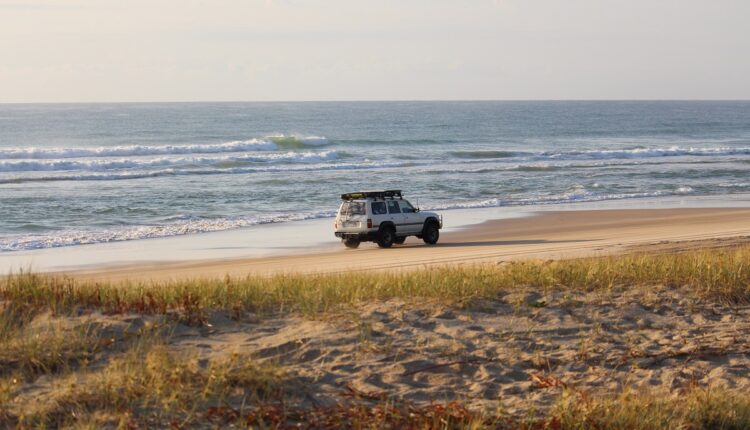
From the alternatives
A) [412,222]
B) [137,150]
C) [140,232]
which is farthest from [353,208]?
[137,150]

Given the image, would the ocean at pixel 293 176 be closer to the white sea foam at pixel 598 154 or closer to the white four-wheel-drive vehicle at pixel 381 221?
the white sea foam at pixel 598 154

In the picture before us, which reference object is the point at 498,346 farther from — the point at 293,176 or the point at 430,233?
the point at 293,176

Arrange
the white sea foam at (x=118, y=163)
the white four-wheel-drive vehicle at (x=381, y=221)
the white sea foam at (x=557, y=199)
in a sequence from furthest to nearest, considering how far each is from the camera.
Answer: the white sea foam at (x=118, y=163)
the white sea foam at (x=557, y=199)
the white four-wheel-drive vehicle at (x=381, y=221)

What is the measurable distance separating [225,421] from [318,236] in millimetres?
20440

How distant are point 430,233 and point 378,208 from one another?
5.68 ft

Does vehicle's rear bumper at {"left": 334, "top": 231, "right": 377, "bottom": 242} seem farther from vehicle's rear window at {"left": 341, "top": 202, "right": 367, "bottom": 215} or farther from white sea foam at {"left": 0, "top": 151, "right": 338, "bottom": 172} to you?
white sea foam at {"left": 0, "top": 151, "right": 338, "bottom": 172}

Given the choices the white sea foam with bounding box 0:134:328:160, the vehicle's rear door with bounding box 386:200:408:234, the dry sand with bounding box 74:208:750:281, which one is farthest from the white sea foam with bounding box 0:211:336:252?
the white sea foam with bounding box 0:134:328:160

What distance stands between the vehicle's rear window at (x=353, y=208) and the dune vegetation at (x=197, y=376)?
46.9ft

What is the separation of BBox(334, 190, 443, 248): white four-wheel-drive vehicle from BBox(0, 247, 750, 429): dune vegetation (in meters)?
14.1

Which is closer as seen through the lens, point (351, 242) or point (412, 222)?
point (351, 242)

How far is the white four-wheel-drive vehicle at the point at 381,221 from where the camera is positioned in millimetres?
25172

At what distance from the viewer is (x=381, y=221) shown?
25.4 metres

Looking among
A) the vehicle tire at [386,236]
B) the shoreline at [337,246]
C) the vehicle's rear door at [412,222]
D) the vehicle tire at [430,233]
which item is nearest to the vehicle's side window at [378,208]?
the vehicle tire at [386,236]

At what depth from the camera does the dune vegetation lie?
23.5 ft
